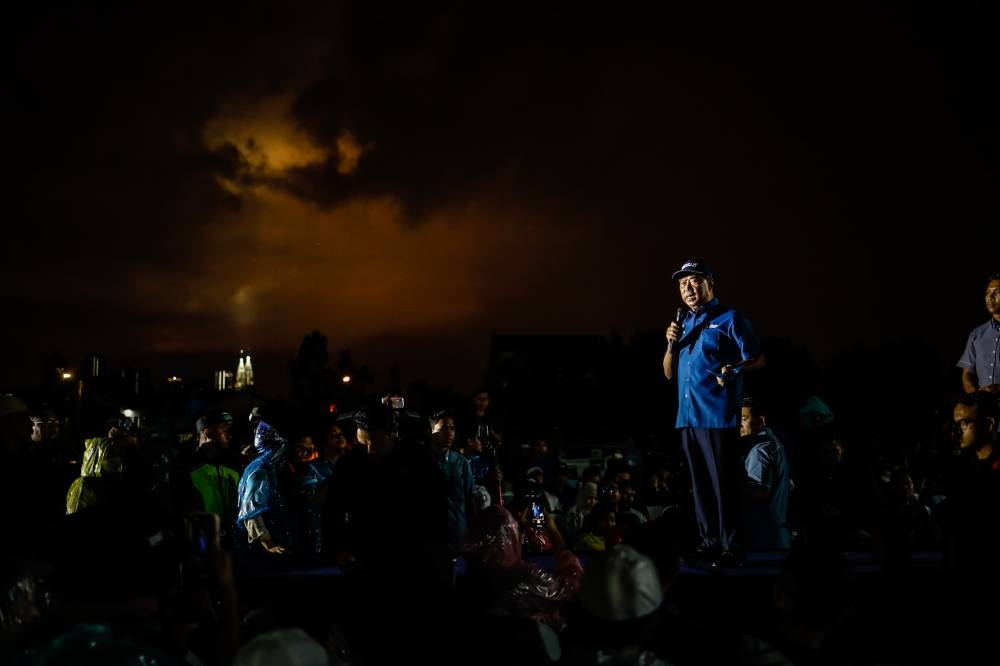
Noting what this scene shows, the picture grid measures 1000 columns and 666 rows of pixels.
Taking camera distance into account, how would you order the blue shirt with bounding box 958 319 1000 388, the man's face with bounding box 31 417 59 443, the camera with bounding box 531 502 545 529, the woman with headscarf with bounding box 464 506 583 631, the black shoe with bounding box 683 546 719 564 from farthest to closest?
1. the man's face with bounding box 31 417 59 443
2. the camera with bounding box 531 502 545 529
3. the blue shirt with bounding box 958 319 1000 388
4. the black shoe with bounding box 683 546 719 564
5. the woman with headscarf with bounding box 464 506 583 631

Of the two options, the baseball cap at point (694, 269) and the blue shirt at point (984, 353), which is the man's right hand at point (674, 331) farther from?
the blue shirt at point (984, 353)

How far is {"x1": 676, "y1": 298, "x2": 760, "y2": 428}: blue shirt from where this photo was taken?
5.57 m

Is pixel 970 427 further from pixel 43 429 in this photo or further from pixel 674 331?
pixel 43 429

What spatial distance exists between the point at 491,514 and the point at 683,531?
208cm

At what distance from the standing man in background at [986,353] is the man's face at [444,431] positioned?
4829mm

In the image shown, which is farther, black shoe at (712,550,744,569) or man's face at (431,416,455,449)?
man's face at (431,416,455,449)

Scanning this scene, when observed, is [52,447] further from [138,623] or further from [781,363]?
[781,363]

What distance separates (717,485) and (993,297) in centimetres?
302

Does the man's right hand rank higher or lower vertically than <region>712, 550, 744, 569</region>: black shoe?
higher

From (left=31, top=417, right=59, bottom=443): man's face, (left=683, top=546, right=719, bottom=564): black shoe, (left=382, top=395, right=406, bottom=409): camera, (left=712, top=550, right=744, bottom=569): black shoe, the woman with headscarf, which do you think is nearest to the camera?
the woman with headscarf

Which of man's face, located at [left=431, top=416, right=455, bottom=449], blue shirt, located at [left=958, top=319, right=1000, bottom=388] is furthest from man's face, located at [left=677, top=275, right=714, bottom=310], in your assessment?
man's face, located at [left=431, top=416, right=455, bottom=449]

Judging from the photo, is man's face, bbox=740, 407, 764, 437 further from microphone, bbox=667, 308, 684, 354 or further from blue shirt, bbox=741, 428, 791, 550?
microphone, bbox=667, 308, 684, 354

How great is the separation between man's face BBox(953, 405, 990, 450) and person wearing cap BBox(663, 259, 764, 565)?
1647 millimetres

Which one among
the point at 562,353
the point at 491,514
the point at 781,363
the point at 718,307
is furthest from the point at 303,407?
the point at 562,353
